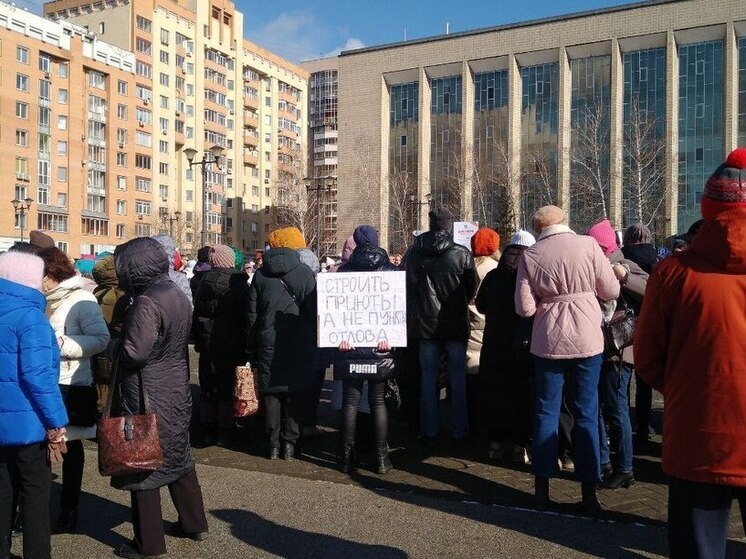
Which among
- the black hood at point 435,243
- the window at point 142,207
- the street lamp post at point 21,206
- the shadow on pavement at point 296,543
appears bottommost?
the shadow on pavement at point 296,543

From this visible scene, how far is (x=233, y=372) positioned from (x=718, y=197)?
569 cm

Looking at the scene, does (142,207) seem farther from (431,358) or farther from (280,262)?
(431,358)

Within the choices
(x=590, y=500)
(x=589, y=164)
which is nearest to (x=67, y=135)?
(x=589, y=164)

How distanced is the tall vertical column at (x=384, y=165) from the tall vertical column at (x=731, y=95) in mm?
A: 27417

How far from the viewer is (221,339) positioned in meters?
7.81

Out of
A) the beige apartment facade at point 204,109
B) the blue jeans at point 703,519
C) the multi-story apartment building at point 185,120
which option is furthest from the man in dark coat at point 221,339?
the beige apartment facade at point 204,109

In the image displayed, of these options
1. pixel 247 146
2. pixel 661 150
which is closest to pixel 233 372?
pixel 661 150

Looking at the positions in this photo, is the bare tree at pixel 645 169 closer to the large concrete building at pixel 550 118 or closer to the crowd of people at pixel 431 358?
the large concrete building at pixel 550 118

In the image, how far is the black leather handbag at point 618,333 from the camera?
5801 mm

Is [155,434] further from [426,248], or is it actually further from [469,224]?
[469,224]

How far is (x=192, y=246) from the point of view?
92.1m

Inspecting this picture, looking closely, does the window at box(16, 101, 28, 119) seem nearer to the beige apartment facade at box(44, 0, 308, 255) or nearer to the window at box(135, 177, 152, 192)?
the beige apartment facade at box(44, 0, 308, 255)

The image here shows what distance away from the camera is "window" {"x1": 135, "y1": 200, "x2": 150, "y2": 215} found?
8862 cm

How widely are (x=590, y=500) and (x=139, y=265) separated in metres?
3.41
